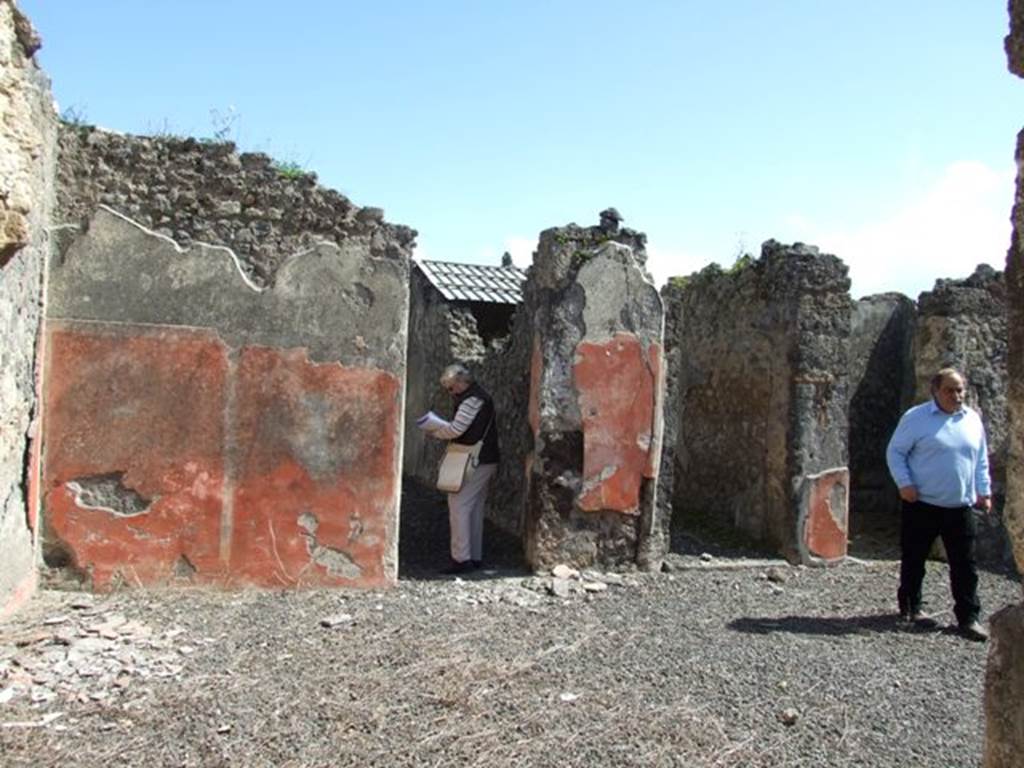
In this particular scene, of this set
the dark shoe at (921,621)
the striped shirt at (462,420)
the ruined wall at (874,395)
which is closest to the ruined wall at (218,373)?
the striped shirt at (462,420)

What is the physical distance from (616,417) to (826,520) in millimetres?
2216

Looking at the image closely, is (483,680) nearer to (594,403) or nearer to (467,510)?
(467,510)

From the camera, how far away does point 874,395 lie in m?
10.3

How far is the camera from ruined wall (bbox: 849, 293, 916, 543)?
10234 mm

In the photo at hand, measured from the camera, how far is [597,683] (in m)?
4.54

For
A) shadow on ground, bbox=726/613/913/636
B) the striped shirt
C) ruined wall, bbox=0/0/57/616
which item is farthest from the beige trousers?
ruined wall, bbox=0/0/57/616

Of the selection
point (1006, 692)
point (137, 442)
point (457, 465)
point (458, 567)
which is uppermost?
point (137, 442)

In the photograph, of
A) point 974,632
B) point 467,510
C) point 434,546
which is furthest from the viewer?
point 434,546

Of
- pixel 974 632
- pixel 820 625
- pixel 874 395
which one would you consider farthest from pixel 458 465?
pixel 874 395

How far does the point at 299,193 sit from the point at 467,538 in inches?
108

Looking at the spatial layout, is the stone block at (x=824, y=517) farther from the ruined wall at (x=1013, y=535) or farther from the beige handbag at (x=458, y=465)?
the ruined wall at (x=1013, y=535)

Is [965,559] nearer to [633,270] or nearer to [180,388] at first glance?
[633,270]

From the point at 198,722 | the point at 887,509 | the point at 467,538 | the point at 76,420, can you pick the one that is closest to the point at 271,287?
the point at 76,420

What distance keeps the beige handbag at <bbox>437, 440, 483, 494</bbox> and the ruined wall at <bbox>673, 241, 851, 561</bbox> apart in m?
1.89
